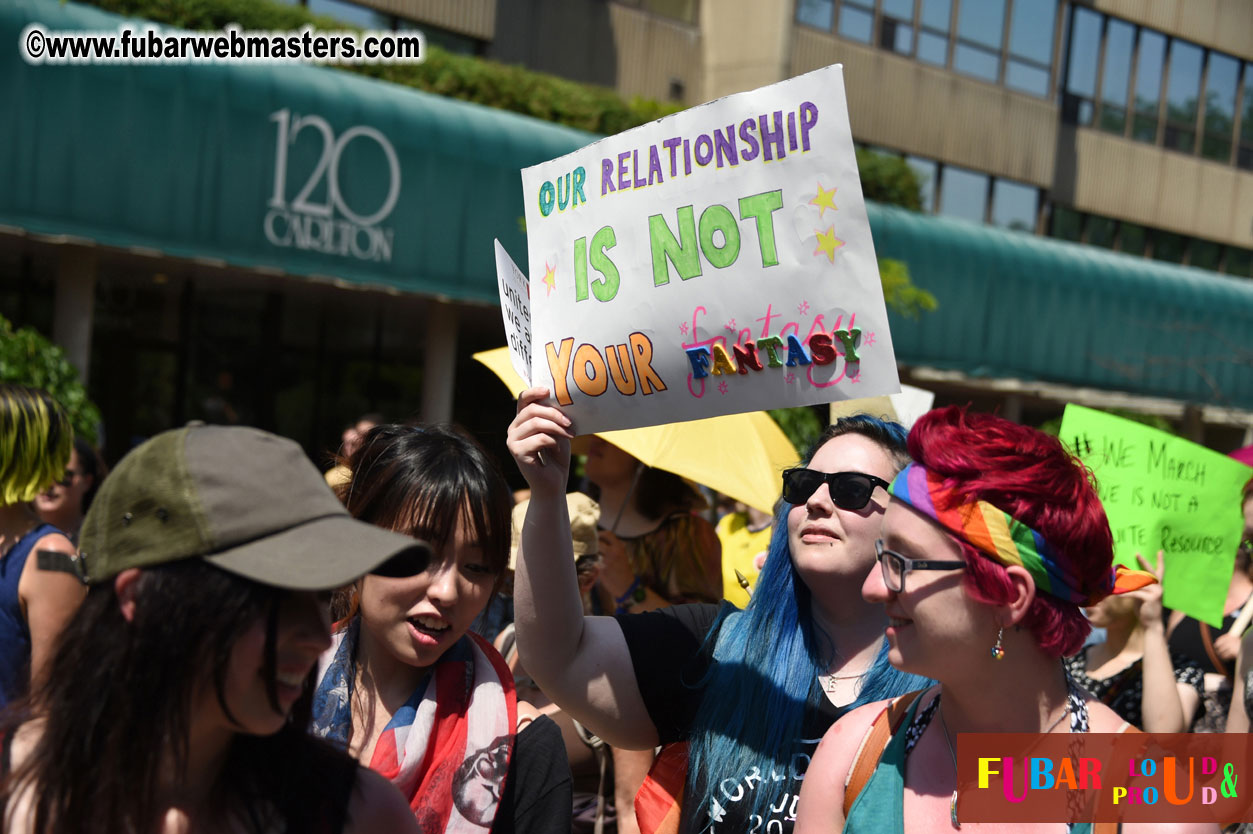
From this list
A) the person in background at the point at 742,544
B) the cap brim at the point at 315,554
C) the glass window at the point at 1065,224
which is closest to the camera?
the cap brim at the point at 315,554

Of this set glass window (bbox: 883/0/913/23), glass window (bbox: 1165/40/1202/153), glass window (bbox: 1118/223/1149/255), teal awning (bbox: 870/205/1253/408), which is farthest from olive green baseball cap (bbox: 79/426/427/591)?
glass window (bbox: 1165/40/1202/153)

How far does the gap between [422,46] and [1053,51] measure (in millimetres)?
13634

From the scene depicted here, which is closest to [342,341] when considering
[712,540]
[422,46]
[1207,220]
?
[422,46]

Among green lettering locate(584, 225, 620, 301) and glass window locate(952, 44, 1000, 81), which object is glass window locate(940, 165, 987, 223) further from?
green lettering locate(584, 225, 620, 301)

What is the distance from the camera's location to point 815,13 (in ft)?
66.4

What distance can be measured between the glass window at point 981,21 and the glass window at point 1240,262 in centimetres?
793

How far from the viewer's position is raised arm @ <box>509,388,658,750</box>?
7.95ft

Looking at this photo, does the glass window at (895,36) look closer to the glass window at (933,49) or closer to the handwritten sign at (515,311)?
the glass window at (933,49)

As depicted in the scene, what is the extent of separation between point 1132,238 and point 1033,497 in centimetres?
2510

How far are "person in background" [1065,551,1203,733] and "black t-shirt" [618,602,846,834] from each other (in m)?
1.78

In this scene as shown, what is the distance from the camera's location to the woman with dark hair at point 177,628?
162cm

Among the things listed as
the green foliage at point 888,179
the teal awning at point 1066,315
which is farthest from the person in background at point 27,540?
the green foliage at point 888,179

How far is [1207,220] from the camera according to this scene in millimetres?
25609

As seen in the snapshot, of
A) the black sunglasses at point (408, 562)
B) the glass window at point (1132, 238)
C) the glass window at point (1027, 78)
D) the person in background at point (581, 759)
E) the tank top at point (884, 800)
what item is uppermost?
the glass window at point (1027, 78)
